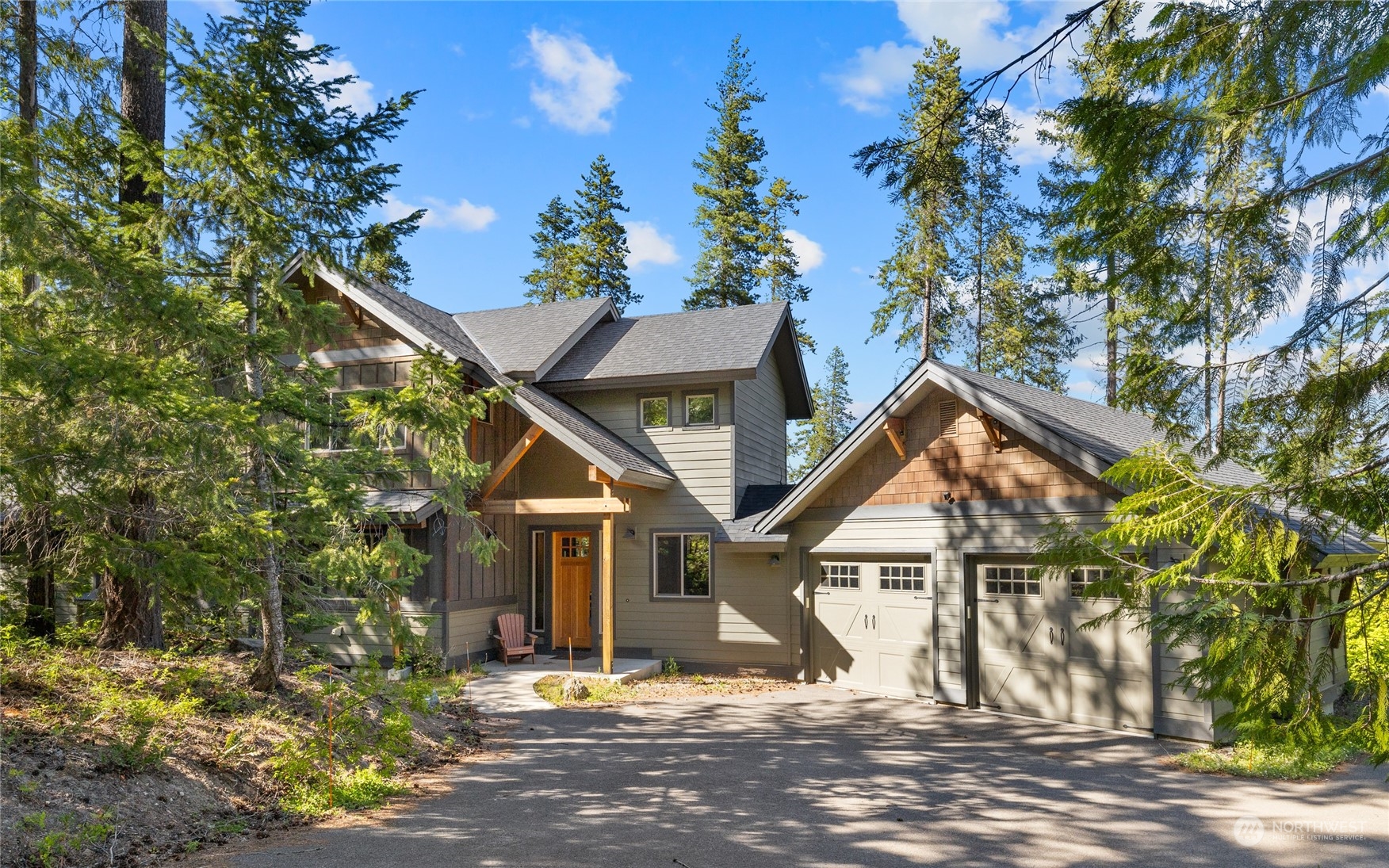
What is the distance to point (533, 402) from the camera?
46.8ft

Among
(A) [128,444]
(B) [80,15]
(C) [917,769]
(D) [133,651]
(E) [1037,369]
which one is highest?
(B) [80,15]

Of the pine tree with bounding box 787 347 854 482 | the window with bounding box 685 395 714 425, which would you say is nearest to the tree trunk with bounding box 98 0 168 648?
the window with bounding box 685 395 714 425

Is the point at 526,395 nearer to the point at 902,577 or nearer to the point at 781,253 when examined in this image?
the point at 902,577

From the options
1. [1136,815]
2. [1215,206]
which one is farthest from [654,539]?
[1215,206]

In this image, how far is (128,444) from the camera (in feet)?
23.1

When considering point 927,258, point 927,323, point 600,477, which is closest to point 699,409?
point 600,477

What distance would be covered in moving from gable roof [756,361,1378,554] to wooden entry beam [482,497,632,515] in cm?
228

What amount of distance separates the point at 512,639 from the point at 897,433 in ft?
25.0

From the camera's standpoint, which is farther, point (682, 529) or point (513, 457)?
point (682, 529)

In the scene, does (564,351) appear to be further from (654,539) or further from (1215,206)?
(1215,206)

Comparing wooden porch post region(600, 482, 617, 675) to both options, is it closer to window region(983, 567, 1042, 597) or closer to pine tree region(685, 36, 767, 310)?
window region(983, 567, 1042, 597)

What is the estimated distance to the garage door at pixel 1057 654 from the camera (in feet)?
34.3

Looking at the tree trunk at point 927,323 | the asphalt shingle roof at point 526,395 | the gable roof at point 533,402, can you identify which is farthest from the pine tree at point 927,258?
the gable roof at point 533,402

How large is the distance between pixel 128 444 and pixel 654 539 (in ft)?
31.8
